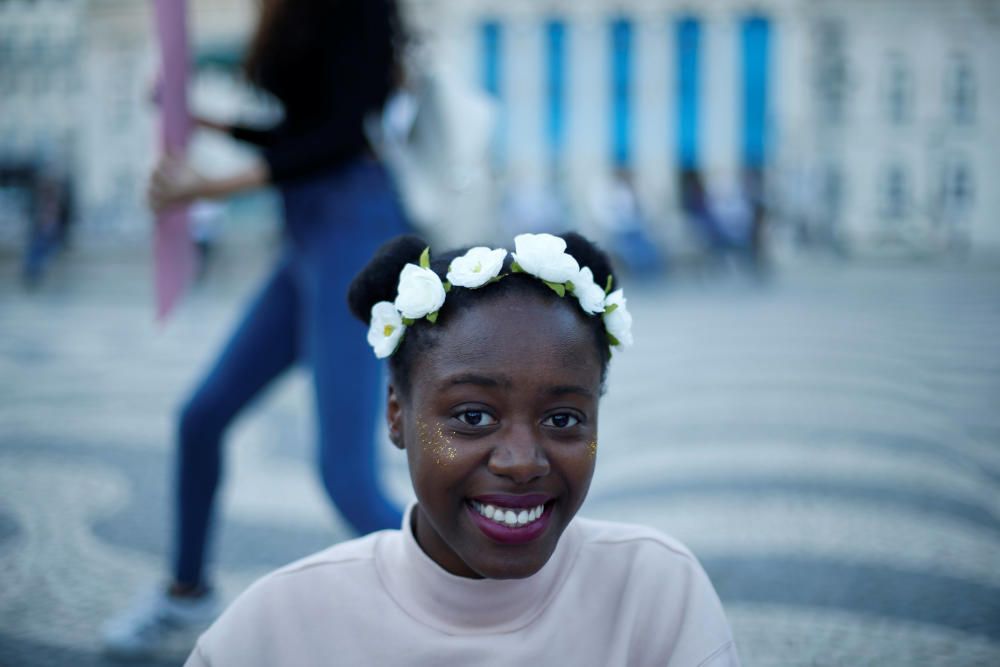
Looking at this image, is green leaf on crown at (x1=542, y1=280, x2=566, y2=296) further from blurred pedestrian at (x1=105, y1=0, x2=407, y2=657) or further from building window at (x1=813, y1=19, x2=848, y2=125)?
building window at (x1=813, y1=19, x2=848, y2=125)

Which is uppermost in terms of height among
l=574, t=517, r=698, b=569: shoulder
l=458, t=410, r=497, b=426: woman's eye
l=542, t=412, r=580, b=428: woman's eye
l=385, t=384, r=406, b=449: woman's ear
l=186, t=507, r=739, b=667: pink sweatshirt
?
l=458, t=410, r=497, b=426: woman's eye

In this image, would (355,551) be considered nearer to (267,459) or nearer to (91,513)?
(91,513)

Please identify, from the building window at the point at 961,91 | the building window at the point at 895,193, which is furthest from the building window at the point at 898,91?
the building window at the point at 895,193

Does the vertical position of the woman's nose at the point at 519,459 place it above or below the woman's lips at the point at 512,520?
above

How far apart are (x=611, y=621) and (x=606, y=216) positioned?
48.5 feet

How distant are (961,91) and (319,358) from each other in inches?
1348

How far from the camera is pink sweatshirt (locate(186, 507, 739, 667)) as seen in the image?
131cm

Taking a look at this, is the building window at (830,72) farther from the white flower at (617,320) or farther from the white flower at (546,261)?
the white flower at (546,261)

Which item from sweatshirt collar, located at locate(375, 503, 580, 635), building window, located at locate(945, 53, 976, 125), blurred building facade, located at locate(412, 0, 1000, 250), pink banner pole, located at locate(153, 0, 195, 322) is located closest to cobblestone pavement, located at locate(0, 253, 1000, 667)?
pink banner pole, located at locate(153, 0, 195, 322)

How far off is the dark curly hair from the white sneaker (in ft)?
4.04

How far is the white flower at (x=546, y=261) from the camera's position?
4.33ft

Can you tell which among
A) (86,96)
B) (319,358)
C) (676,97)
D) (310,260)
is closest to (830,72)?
(676,97)

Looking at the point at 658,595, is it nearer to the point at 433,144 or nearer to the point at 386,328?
the point at 386,328

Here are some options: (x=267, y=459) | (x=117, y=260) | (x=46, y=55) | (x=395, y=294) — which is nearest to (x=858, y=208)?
(x=117, y=260)
